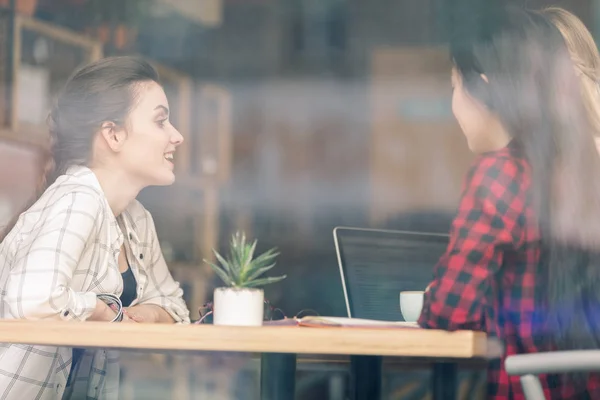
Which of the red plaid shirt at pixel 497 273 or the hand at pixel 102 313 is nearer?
the red plaid shirt at pixel 497 273

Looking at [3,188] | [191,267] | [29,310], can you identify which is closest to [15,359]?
[29,310]

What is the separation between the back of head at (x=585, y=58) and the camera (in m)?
1.99

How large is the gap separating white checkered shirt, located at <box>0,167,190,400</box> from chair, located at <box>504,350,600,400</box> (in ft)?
2.98

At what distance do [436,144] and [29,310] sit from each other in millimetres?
2685

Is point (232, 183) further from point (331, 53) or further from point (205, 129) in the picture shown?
point (331, 53)

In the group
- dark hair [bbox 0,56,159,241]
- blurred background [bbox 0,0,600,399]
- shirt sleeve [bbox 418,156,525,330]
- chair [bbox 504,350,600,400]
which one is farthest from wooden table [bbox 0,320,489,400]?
blurred background [bbox 0,0,600,399]

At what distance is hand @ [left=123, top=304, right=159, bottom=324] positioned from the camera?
89.4 inches

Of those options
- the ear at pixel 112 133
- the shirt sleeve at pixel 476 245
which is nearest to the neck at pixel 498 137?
the shirt sleeve at pixel 476 245

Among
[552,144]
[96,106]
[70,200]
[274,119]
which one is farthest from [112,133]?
[274,119]

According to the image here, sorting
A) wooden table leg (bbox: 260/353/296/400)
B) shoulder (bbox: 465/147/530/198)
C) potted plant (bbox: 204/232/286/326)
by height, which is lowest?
wooden table leg (bbox: 260/353/296/400)

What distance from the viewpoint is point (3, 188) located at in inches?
142

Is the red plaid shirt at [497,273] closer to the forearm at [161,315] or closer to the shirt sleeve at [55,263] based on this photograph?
the shirt sleeve at [55,263]

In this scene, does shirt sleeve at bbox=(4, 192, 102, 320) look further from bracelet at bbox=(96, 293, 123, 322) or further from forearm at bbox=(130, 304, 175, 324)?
forearm at bbox=(130, 304, 175, 324)

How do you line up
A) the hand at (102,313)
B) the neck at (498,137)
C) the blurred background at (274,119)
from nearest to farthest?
the neck at (498,137) < the hand at (102,313) < the blurred background at (274,119)
